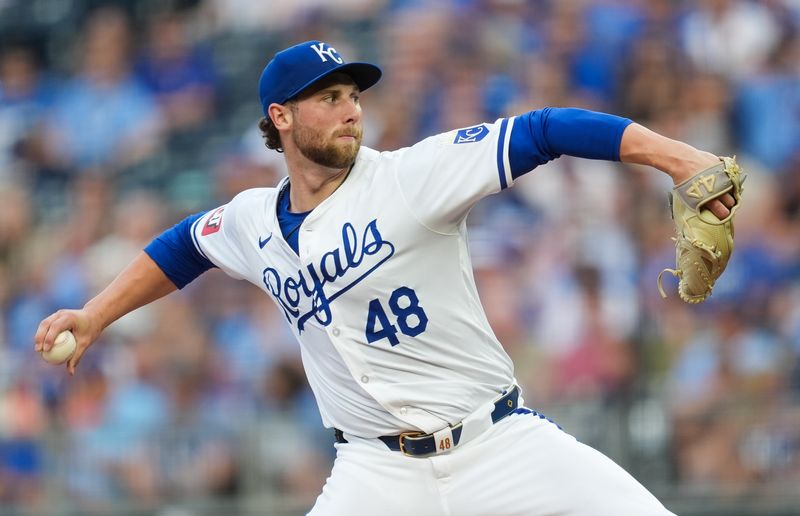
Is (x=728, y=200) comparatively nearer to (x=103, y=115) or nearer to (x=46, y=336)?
(x=46, y=336)

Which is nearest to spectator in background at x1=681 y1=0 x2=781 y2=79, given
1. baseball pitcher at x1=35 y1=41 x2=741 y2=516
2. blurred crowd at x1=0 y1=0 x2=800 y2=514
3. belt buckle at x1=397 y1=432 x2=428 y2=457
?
blurred crowd at x1=0 y1=0 x2=800 y2=514

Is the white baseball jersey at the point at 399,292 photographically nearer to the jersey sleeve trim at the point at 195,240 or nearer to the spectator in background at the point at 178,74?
the jersey sleeve trim at the point at 195,240

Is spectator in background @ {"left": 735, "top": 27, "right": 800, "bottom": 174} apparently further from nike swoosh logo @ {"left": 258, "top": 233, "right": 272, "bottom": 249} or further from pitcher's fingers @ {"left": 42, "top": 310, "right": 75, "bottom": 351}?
pitcher's fingers @ {"left": 42, "top": 310, "right": 75, "bottom": 351}

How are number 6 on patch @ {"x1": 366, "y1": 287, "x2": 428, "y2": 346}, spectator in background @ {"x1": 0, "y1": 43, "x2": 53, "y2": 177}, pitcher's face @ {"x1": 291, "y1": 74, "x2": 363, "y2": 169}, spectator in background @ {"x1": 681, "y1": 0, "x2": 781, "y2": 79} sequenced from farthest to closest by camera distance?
1. spectator in background @ {"x1": 0, "y1": 43, "x2": 53, "y2": 177}
2. spectator in background @ {"x1": 681, "y1": 0, "x2": 781, "y2": 79}
3. pitcher's face @ {"x1": 291, "y1": 74, "x2": 363, "y2": 169}
4. number 6 on patch @ {"x1": 366, "y1": 287, "x2": 428, "y2": 346}

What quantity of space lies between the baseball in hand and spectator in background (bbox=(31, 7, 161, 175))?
5.67m

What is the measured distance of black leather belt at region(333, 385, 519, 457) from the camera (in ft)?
14.3

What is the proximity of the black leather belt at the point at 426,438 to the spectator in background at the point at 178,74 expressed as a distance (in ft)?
20.6

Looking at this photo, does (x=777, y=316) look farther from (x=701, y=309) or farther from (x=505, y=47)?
(x=505, y=47)

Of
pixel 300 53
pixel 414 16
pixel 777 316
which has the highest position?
pixel 414 16

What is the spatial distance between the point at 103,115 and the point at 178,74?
2.25 ft

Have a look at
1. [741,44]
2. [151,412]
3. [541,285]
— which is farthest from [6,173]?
[741,44]

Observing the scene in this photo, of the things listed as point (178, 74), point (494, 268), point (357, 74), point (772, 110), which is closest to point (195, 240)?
point (357, 74)

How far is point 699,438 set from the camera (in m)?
6.91

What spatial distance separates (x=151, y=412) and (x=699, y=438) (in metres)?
3.34
